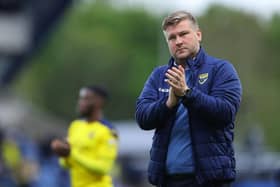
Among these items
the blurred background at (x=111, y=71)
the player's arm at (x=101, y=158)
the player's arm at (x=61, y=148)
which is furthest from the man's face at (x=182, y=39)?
the blurred background at (x=111, y=71)

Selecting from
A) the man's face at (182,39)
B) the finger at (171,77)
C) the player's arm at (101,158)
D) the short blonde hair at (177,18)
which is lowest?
the player's arm at (101,158)

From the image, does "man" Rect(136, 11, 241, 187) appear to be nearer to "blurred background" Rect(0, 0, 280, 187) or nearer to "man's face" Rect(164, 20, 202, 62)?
"man's face" Rect(164, 20, 202, 62)

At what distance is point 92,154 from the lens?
1284 centimetres

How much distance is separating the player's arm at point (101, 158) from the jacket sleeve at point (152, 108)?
3780 mm

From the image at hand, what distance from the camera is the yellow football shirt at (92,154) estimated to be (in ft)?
41.8

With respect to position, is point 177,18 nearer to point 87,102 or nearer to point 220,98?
point 220,98

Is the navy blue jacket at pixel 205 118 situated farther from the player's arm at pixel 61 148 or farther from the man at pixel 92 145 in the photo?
the man at pixel 92 145

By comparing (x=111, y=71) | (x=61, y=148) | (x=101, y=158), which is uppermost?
(x=61, y=148)

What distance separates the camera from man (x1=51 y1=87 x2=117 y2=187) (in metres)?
12.8

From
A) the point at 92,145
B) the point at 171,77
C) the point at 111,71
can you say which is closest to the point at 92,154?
the point at 92,145

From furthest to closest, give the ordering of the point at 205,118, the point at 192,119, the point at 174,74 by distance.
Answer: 1. the point at 192,119
2. the point at 205,118
3. the point at 174,74

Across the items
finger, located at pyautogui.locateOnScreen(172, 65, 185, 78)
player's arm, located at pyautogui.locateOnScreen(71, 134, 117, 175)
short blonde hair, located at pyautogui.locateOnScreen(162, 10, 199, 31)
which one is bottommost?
player's arm, located at pyautogui.locateOnScreen(71, 134, 117, 175)

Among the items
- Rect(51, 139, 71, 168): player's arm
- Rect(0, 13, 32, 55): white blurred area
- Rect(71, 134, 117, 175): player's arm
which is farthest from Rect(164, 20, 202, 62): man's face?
Rect(0, 13, 32, 55): white blurred area

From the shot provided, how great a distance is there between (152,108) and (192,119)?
311 millimetres
